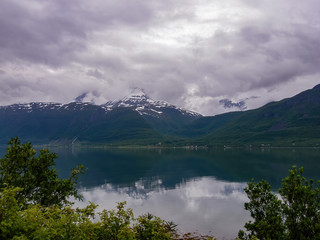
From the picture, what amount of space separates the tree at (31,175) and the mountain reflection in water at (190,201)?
3923cm

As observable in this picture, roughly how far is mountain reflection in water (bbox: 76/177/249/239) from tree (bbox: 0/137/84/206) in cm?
3923

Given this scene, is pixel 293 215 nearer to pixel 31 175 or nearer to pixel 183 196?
pixel 31 175

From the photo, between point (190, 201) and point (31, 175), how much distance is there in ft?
234

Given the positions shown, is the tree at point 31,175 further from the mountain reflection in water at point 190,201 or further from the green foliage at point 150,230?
the mountain reflection in water at point 190,201

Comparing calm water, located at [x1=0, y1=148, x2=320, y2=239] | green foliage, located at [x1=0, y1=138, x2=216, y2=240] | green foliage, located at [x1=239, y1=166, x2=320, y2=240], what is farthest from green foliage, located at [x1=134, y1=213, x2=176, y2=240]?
calm water, located at [x1=0, y1=148, x2=320, y2=239]

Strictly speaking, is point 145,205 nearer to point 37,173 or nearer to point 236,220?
point 236,220

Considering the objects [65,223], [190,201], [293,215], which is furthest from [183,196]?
[65,223]

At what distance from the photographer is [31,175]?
30.7m

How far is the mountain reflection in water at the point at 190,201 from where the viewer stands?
214 feet

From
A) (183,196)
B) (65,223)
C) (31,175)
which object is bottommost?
(183,196)

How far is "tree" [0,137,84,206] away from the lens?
94.7ft

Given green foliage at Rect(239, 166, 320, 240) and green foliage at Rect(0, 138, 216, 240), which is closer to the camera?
green foliage at Rect(0, 138, 216, 240)

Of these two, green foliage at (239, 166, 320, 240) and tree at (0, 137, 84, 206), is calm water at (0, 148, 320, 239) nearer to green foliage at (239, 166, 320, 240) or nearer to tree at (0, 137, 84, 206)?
green foliage at (239, 166, 320, 240)

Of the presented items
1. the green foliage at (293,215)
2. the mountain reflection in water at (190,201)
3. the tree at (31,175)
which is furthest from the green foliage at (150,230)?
the mountain reflection in water at (190,201)
